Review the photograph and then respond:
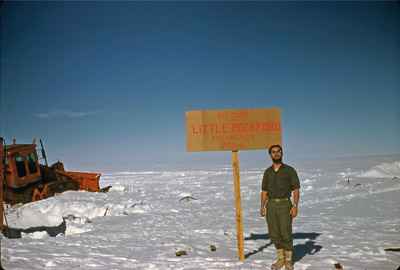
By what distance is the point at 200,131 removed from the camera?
16.0 ft

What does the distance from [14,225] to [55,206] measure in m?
1.29

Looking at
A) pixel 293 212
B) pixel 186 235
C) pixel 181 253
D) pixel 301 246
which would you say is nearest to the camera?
pixel 293 212

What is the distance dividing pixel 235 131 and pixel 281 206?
4.72 ft

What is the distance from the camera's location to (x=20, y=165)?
12.1 meters

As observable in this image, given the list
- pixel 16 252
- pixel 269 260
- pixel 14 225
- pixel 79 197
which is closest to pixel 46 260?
pixel 16 252

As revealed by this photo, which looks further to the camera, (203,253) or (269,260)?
(203,253)

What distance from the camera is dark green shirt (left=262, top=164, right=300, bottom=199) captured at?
425 cm

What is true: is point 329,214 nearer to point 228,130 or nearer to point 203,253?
point 203,253

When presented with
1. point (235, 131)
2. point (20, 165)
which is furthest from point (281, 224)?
point (20, 165)

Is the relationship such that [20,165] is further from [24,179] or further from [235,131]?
[235,131]

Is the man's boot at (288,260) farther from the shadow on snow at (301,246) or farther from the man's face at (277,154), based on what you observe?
the man's face at (277,154)

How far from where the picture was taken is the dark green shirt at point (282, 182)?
13.9 feet

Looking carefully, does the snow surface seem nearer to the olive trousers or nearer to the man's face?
the olive trousers

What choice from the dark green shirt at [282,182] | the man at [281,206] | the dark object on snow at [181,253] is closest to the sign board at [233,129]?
the man at [281,206]
